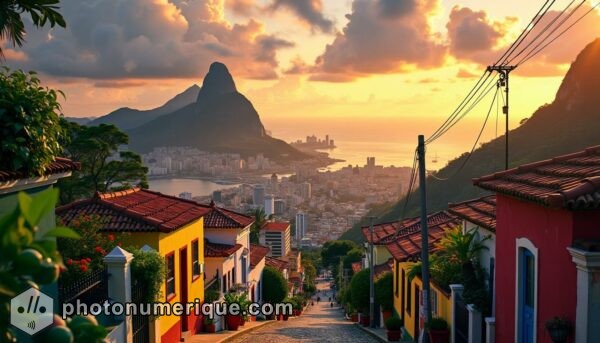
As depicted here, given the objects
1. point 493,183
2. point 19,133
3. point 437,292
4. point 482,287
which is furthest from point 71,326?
point 437,292

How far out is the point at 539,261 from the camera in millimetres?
8352

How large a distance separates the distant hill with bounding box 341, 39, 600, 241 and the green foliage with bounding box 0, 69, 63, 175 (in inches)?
2067

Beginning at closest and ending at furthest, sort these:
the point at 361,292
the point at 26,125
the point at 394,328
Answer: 1. the point at 26,125
2. the point at 394,328
3. the point at 361,292

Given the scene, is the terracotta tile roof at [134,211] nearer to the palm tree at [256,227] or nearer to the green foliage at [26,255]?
the green foliage at [26,255]

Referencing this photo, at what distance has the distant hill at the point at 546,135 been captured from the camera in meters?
59.0

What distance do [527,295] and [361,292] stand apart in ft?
54.2

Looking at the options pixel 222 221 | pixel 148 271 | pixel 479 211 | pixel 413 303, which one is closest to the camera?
pixel 148 271

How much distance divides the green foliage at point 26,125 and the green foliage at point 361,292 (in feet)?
63.8

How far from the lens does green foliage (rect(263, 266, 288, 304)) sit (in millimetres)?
30453

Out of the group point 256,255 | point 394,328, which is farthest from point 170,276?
point 256,255

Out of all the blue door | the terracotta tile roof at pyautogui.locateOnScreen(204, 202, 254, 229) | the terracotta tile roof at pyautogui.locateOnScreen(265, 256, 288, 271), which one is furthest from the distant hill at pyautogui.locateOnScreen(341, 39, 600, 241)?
the blue door

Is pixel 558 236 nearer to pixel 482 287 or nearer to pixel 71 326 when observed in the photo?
pixel 482 287

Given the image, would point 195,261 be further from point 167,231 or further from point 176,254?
point 167,231

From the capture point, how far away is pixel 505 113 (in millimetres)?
18797
